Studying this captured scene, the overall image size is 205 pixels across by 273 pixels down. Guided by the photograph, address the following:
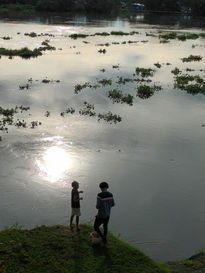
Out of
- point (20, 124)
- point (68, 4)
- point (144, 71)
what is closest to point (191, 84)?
point (144, 71)

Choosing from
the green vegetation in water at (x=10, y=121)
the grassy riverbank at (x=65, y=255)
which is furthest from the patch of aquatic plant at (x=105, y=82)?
the grassy riverbank at (x=65, y=255)

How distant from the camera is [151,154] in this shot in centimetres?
1552

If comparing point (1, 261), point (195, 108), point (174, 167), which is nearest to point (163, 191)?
point (174, 167)

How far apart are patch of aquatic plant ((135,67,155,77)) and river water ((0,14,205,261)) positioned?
8.25 feet

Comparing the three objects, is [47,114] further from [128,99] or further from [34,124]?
[128,99]

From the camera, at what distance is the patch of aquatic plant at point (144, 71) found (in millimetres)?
31794

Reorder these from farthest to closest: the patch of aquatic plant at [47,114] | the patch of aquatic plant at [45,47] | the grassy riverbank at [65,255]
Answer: the patch of aquatic plant at [45,47], the patch of aquatic plant at [47,114], the grassy riverbank at [65,255]

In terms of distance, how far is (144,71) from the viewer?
106 feet

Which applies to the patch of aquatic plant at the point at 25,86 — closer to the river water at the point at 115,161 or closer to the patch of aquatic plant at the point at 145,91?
the river water at the point at 115,161

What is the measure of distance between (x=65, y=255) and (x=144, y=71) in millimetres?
26620

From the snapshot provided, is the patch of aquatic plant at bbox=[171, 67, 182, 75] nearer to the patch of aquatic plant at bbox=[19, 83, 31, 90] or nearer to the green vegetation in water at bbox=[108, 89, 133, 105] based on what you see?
the green vegetation in water at bbox=[108, 89, 133, 105]

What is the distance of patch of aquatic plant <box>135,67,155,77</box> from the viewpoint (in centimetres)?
3179

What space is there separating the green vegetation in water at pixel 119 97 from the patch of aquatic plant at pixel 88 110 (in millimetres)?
2388

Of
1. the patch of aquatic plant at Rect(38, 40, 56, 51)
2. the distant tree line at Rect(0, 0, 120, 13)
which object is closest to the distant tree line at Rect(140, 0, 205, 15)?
the distant tree line at Rect(0, 0, 120, 13)
